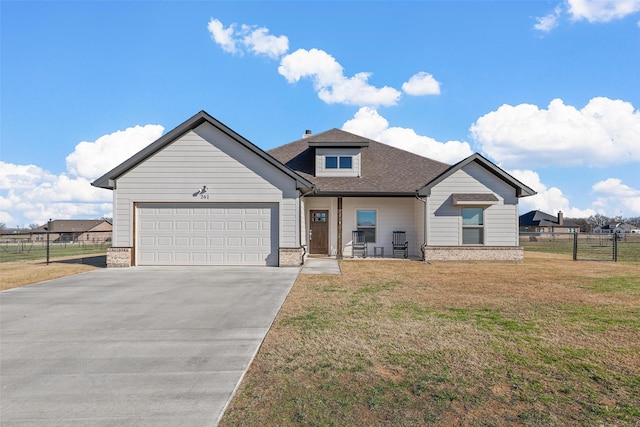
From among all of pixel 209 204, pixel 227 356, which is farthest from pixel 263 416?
pixel 209 204

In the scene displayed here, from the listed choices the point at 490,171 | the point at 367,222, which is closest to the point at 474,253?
the point at 490,171

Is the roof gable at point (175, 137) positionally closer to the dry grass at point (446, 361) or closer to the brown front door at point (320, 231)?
the brown front door at point (320, 231)

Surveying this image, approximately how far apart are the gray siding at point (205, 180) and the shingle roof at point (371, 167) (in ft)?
9.72

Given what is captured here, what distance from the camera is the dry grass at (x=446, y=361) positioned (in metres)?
3.11

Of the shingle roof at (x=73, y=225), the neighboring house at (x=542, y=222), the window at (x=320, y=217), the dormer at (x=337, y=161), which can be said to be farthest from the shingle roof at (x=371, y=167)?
the shingle roof at (x=73, y=225)

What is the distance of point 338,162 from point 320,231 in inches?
136

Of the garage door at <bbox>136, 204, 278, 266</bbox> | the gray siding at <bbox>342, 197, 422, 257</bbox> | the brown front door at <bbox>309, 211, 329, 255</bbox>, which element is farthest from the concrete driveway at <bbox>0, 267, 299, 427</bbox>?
the gray siding at <bbox>342, 197, 422, 257</bbox>

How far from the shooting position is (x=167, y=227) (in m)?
13.3

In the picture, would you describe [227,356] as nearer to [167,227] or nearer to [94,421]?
[94,421]

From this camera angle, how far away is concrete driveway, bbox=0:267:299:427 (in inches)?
128

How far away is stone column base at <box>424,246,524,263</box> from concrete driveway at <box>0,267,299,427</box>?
28.1ft

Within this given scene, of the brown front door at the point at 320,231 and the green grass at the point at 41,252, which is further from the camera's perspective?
the green grass at the point at 41,252

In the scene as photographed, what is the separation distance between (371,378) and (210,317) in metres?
3.59

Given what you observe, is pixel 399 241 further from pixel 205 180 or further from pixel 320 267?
pixel 205 180
